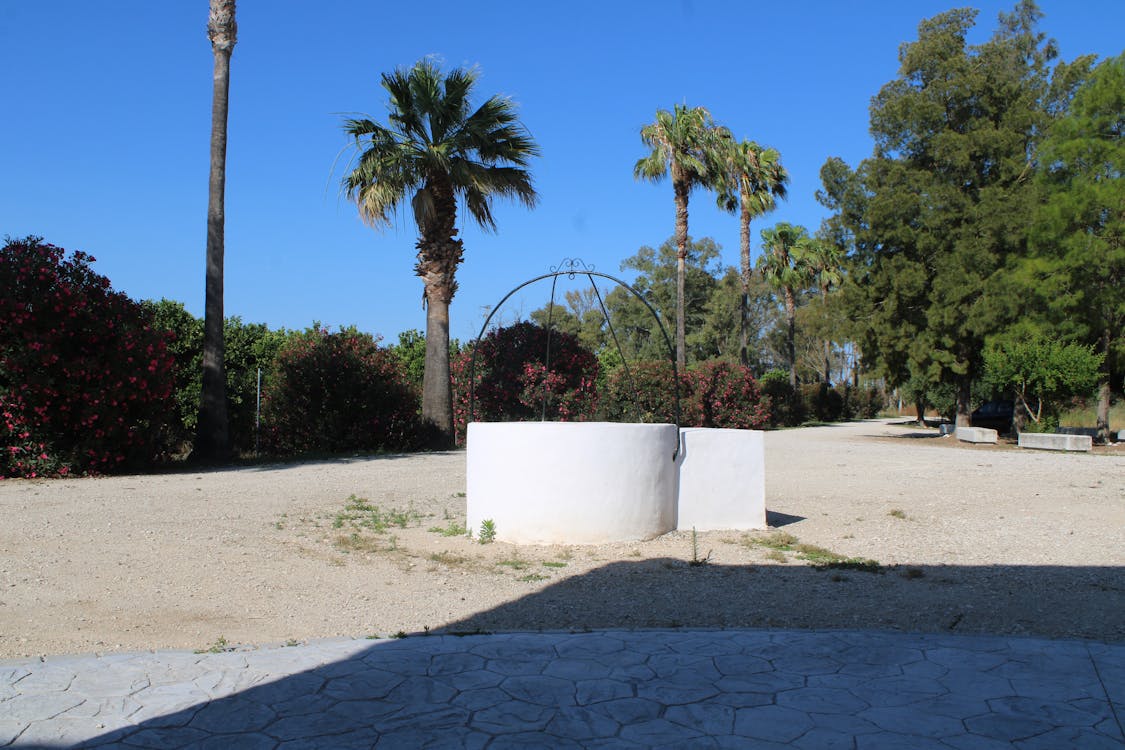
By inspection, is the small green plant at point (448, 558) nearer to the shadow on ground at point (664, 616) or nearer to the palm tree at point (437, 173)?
the shadow on ground at point (664, 616)

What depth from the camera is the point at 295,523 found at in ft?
29.2

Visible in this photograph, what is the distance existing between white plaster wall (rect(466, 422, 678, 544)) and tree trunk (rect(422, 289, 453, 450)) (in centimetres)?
1211

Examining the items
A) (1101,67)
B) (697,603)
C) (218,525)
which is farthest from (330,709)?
(1101,67)

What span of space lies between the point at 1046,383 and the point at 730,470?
18973 mm

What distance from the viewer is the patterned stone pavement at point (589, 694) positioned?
3.39m

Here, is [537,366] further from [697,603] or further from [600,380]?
[697,603]

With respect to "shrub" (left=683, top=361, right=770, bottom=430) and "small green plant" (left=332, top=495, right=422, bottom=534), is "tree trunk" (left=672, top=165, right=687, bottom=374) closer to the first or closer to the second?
"shrub" (left=683, top=361, right=770, bottom=430)

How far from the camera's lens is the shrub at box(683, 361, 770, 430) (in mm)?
25812

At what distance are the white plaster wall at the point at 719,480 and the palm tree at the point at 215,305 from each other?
1052 centimetres

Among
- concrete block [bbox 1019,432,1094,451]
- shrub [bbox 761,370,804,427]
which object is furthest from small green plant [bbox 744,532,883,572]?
shrub [bbox 761,370,804,427]

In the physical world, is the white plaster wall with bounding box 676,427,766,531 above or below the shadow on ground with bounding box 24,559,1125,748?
above

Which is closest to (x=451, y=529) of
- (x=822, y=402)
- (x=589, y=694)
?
(x=589, y=694)

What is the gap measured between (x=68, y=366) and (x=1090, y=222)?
2478 centimetres

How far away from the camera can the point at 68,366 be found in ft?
39.8
